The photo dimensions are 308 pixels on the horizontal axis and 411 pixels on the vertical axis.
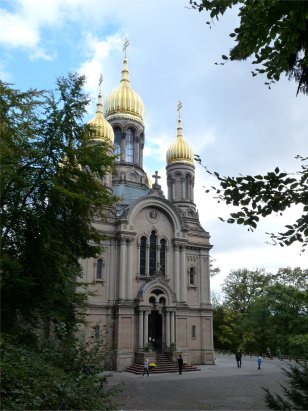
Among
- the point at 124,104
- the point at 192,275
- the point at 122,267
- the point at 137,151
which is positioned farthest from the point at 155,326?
the point at 124,104

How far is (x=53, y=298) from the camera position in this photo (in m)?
12.7

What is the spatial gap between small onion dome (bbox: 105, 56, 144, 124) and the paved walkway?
77.7ft

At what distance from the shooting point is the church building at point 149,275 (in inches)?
1152

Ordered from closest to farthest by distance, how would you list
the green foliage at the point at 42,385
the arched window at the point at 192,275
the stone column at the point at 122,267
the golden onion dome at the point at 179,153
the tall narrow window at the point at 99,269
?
the green foliage at the point at 42,385, the stone column at the point at 122,267, the tall narrow window at the point at 99,269, the arched window at the point at 192,275, the golden onion dome at the point at 179,153

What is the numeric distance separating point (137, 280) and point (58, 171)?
19774mm

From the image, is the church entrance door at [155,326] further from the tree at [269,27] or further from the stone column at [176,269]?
the tree at [269,27]

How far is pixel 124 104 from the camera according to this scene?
129ft

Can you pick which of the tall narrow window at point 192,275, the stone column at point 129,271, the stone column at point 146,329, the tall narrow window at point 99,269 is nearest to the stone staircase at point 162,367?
the stone column at point 146,329

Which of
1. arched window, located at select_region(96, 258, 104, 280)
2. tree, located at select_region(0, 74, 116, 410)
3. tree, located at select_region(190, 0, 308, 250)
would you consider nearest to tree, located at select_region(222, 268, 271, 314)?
arched window, located at select_region(96, 258, 104, 280)

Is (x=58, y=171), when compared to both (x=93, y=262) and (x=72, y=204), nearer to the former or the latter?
(x=72, y=204)

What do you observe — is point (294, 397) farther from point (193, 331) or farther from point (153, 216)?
point (193, 331)

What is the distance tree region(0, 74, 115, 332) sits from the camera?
11.5 m

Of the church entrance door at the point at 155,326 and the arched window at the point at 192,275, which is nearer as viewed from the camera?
the church entrance door at the point at 155,326

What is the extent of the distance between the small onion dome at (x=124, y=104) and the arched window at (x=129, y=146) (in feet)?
4.99
